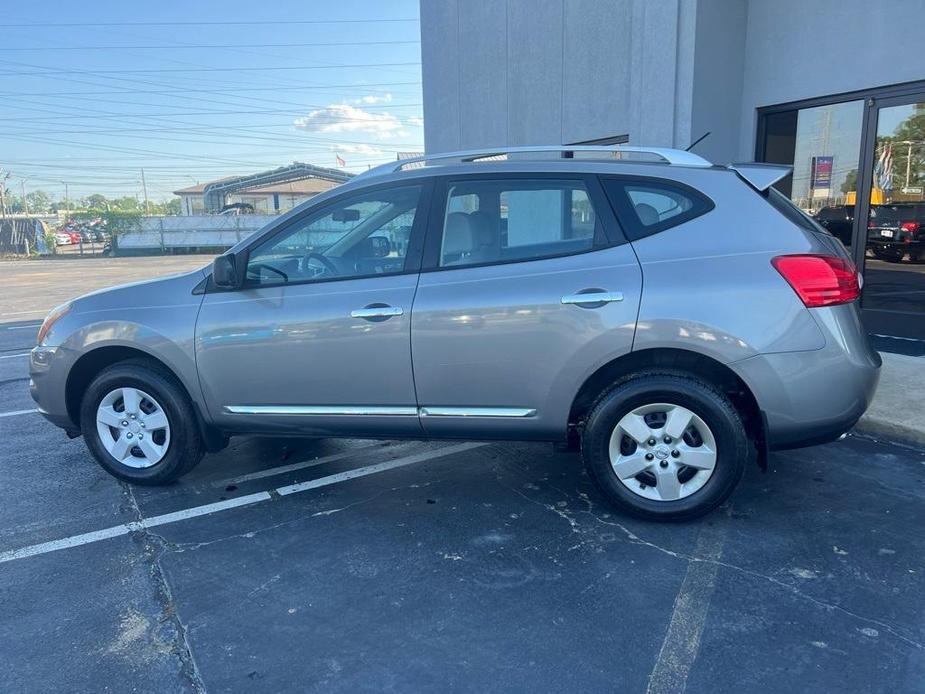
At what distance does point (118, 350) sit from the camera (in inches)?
167

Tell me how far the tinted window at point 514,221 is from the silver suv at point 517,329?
0.01 metres

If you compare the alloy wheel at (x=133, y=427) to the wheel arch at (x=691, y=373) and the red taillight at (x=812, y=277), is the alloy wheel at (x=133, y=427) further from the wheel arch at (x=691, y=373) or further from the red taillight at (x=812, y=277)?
the red taillight at (x=812, y=277)

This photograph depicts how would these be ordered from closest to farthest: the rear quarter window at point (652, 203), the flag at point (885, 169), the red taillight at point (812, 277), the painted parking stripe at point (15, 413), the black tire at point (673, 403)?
1. the red taillight at point (812, 277)
2. the black tire at point (673, 403)
3. the rear quarter window at point (652, 203)
4. the painted parking stripe at point (15, 413)
5. the flag at point (885, 169)

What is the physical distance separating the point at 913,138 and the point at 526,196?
19.7 ft

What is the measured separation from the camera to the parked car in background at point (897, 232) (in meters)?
7.79

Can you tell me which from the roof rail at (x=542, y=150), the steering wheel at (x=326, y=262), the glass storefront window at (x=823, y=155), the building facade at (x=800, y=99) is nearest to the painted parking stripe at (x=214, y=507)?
the steering wheel at (x=326, y=262)

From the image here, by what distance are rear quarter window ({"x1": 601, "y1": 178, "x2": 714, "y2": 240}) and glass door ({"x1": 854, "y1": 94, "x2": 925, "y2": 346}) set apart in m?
5.05

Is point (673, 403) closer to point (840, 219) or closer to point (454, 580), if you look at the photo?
point (454, 580)

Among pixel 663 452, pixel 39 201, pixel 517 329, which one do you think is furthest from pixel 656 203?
pixel 39 201

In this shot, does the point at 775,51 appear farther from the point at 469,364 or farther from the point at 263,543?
the point at 263,543

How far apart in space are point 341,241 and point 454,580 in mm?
2001

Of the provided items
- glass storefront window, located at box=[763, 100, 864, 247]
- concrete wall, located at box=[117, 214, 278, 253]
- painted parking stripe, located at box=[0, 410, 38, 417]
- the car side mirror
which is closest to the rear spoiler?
the car side mirror

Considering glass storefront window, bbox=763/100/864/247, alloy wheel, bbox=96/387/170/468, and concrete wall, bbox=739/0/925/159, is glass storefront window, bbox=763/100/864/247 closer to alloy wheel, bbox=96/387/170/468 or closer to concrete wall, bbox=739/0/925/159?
concrete wall, bbox=739/0/925/159

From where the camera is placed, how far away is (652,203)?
3605mm
